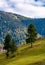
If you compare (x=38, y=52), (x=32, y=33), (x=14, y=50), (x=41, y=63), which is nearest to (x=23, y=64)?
(x=41, y=63)

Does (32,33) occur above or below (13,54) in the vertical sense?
above

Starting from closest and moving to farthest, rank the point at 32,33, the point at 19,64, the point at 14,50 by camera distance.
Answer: the point at 19,64 < the point at 14,50 < the point at 32,33

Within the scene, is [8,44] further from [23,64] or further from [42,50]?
[23,64]

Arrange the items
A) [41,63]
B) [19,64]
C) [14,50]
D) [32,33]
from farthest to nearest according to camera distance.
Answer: [32,33], [14,50], [19,64], [41,63]

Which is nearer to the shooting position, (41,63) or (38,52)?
(41,63)

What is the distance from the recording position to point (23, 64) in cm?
7250

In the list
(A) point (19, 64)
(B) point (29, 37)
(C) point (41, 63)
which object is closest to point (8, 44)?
(B) point (29, 37)

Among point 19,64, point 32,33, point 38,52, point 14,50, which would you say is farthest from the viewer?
point 32,33

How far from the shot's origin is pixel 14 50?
360 feet

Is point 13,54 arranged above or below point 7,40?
below

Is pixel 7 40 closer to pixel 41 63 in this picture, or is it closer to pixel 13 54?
pixel 13 54

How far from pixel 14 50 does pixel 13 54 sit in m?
2.50

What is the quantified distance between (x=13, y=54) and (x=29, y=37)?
1512 cm

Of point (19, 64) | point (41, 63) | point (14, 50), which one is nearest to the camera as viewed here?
point (41, 63)
